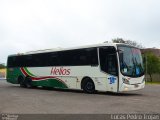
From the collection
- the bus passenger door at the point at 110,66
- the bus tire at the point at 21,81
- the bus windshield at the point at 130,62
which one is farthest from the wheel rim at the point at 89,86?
the bus tire at the point at 21,81

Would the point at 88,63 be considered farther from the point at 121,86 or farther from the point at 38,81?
the point at 38,81

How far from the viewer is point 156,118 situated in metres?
10.6

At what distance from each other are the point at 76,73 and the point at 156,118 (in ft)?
40.7

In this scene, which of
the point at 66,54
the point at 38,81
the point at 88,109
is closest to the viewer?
the point at 88,109

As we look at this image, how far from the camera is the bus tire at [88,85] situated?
21.6 m

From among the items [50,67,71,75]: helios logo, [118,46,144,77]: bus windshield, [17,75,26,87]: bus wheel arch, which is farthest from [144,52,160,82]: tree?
[118,46,144,77]: bus windshield

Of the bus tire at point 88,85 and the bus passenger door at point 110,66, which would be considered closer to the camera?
the bus passenger door at point 110,66

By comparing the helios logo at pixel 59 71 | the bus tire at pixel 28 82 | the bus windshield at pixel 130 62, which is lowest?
the bus tire at pixel 28 82

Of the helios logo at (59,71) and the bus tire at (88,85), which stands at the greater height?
the helios logo at (59,71)

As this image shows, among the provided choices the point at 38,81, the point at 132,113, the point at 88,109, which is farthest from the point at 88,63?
the point at 132,113

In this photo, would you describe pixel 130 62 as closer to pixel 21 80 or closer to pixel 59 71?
pixel 59 71

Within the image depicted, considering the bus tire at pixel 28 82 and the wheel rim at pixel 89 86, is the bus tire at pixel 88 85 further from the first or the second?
the bus tire at pixel 28 82

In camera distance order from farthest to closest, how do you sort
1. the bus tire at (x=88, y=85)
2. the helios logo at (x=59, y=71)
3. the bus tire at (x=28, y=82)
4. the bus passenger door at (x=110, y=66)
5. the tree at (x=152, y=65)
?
the tree at (x=152, y=65) → the bus tire at (x=28, y=82) → the helios logo at (x=59, y=71) → the bus tire at (x=88, y=85) → the bus passenger door at (x=110, y=66)

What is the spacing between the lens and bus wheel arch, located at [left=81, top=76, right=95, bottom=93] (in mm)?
21562
